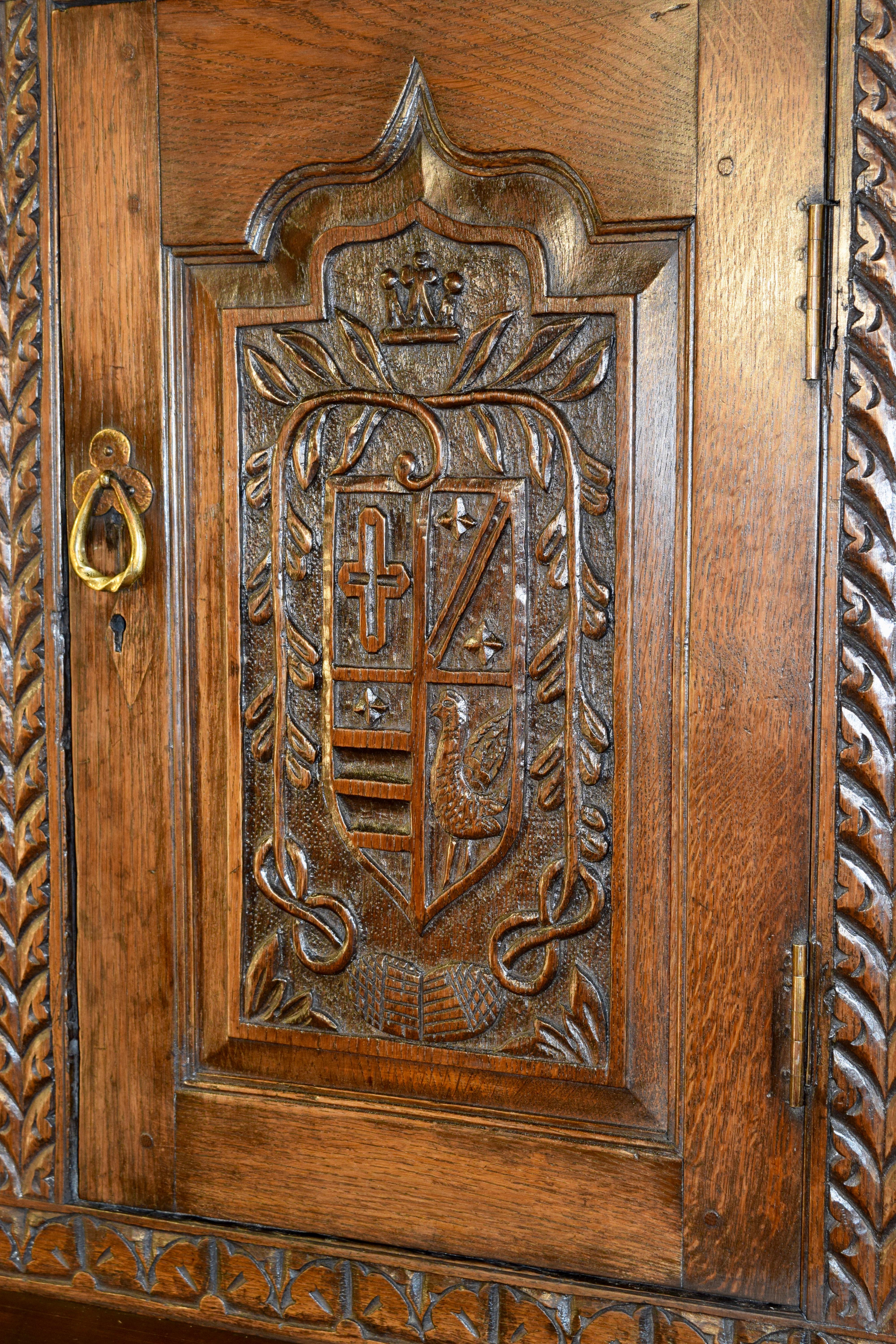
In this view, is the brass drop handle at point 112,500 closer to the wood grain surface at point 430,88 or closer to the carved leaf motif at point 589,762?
the wood grain surface at point 430,88

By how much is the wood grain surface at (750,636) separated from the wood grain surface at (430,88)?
1.3 inches

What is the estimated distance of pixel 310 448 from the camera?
0.93 m

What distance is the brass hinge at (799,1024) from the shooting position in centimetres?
84

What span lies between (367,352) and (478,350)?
0.09 m

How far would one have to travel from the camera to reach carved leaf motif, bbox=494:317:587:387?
0.87m

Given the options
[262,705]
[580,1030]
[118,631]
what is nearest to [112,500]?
[118,631]

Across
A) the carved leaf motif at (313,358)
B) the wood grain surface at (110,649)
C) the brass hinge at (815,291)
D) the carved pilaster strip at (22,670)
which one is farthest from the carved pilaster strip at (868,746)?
the carved pilaster strip at (22,670)

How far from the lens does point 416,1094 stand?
93cm

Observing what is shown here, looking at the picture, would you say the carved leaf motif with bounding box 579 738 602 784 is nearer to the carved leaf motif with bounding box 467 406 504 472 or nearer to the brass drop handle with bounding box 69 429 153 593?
the carved leaf motif with bounding box 467 406 504 472

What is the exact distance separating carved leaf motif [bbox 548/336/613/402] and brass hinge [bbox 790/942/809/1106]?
16.3 inches

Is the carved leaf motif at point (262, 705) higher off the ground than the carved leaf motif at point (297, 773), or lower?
higher

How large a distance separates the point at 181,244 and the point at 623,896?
0.60 metres

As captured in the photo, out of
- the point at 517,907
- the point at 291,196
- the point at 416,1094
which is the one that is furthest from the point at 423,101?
the point at 416,1094

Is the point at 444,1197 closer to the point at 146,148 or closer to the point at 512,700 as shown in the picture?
the point at 512,700
